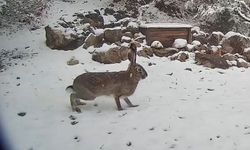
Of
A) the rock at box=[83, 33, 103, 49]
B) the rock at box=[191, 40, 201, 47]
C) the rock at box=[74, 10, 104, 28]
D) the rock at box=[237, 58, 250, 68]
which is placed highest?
the rock at box=[74, 10, 104, 28]

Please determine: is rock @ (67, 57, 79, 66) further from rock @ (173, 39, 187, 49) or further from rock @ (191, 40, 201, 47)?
rock @ (191, 40, 201, 47)

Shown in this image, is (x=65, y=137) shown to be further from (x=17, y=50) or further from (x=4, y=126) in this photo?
(x=17, y=50)

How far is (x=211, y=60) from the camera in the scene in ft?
33.7

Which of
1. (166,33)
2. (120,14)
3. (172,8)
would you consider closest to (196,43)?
(166,33)

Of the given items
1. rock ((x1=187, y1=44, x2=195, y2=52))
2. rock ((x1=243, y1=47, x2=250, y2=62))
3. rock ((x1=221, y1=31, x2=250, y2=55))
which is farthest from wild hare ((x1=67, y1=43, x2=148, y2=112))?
rock ((x1=221, y1=31, x2=250, y2=55))

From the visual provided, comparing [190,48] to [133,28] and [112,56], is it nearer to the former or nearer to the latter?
[133,28]

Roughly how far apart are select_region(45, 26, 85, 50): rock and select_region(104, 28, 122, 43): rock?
0.75 meters

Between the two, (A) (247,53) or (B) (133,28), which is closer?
(A) (247,53)

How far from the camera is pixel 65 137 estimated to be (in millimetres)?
5566

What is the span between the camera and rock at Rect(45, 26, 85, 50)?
11.3 meters

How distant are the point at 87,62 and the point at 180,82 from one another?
2.65 m

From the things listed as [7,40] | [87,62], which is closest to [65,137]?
[87,62]

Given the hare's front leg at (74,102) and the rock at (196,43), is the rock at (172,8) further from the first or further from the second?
the hare's front leg at (74,102)

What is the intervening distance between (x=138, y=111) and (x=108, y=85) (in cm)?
70
